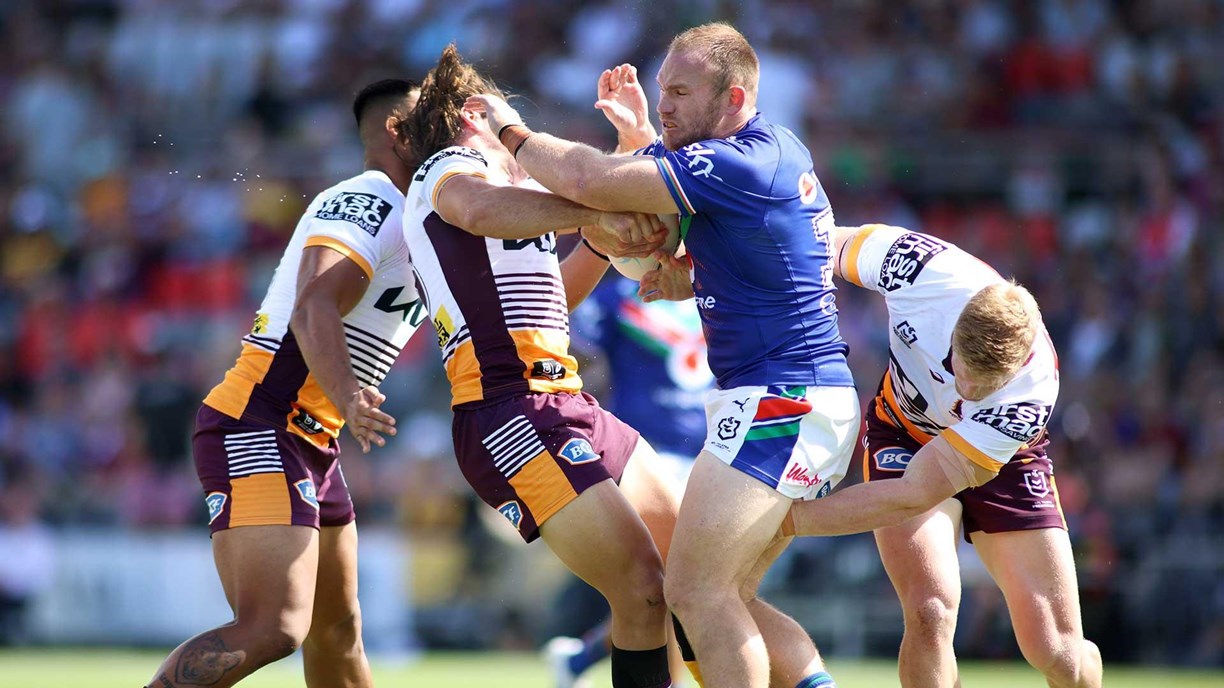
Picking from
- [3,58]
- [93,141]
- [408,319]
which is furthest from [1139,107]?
[3,58]

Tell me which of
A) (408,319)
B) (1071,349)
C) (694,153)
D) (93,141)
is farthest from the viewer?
(93,141)

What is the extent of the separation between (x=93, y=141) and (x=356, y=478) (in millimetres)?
6136

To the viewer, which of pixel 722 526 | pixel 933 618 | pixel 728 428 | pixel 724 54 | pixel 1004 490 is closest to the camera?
pixel 722 526

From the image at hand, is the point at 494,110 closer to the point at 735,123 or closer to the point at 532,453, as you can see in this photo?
the point at 735,123

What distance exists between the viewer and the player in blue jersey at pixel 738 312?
16.8 feet

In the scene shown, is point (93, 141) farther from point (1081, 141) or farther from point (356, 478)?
point (1081, 141)

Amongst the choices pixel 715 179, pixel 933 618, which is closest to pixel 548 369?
pixel 715 179

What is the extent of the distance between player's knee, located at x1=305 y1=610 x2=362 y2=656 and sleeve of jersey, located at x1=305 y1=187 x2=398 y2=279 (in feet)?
4.88

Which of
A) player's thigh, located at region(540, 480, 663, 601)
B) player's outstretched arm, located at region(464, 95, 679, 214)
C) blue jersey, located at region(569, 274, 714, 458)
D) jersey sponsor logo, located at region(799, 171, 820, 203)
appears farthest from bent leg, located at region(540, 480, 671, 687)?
blue jersey, located at region(569, 274, 714, 458)

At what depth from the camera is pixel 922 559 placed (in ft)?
19.5

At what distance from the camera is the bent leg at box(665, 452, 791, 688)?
508 cm

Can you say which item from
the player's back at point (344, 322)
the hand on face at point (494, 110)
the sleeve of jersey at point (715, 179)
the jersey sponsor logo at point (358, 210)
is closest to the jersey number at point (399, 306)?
the player's back at point (344, 322)

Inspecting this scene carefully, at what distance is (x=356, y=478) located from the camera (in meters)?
13.4

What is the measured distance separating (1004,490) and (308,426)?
285 cm
